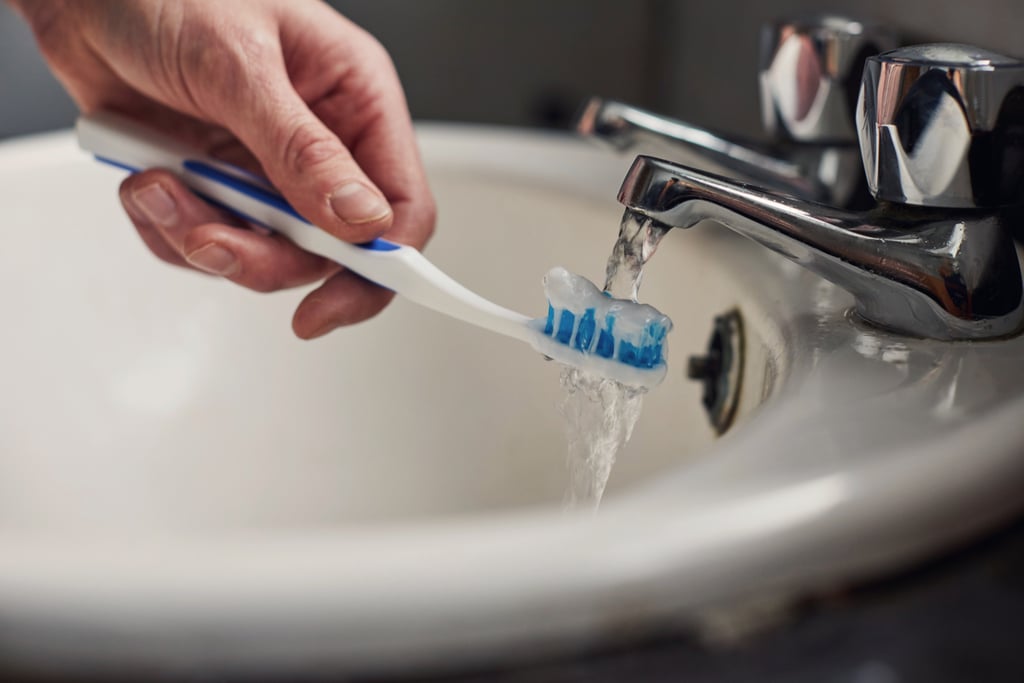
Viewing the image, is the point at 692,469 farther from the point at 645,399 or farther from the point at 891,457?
the point at 645,399

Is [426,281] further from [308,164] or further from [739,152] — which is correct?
[739,152]

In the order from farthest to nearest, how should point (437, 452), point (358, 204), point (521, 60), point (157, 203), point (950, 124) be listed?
1. point (521, 60)
2. point (437, 452)
3. point (157, 203)
4. point (358, 204)
5. point (950, 124)

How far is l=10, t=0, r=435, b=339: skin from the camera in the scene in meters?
0.50

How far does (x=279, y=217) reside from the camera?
0.53 m

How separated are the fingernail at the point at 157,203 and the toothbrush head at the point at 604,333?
26 cm

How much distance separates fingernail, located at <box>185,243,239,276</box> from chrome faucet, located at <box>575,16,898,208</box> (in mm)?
203

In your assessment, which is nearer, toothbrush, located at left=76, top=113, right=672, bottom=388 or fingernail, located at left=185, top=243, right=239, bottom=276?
toothbrush, located at left=76, top=113, right=672, bottom=388

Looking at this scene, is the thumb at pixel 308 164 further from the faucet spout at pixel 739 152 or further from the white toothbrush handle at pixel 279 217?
the faucet spout at pixel 739 152

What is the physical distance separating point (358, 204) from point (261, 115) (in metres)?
0.09

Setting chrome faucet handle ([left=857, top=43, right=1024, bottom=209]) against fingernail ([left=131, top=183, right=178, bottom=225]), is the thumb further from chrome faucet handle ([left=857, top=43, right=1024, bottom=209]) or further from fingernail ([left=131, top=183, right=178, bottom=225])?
chrome faucet handle ([left=857, top=43, right=1024, bottom=209])

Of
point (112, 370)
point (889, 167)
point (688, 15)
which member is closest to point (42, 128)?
point (112, 370)

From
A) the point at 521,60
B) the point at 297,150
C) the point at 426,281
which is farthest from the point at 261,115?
the point at 521,60

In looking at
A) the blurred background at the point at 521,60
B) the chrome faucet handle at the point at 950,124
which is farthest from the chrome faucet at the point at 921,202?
the blurred background at the point at 521,60

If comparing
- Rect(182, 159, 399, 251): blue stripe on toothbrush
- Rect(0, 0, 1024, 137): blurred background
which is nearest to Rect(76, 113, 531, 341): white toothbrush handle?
Rect(182, 159, 399, 251): blue stripe on toothbrush
